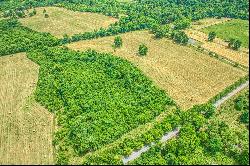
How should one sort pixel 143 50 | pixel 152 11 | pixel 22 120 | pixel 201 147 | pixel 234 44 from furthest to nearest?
pixel 152 11 → pixel 234 44 → pixel 143 50 → pixel 22 120 → pixel 201 147

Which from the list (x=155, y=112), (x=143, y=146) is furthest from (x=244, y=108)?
(x=143, y=146)

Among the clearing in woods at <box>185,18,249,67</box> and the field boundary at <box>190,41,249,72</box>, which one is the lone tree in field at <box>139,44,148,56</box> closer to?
the field boundary at <box>190,41,249,72</box>

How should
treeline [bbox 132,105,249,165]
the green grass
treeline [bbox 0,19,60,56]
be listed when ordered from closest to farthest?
treeline [bbox 132,105,249,165], treeline [bbox 0,19,60,56], the green grass

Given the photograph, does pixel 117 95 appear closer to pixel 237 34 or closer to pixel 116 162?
pixel 116 162

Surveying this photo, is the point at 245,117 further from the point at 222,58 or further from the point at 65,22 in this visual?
the point at 65,22

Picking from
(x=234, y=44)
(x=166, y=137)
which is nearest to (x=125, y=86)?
(x=166, y=137)

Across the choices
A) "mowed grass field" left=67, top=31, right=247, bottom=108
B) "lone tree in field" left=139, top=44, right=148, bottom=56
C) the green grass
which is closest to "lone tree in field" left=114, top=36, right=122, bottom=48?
"mowed grass field" left=67, top=31, right=247, bottom=108
